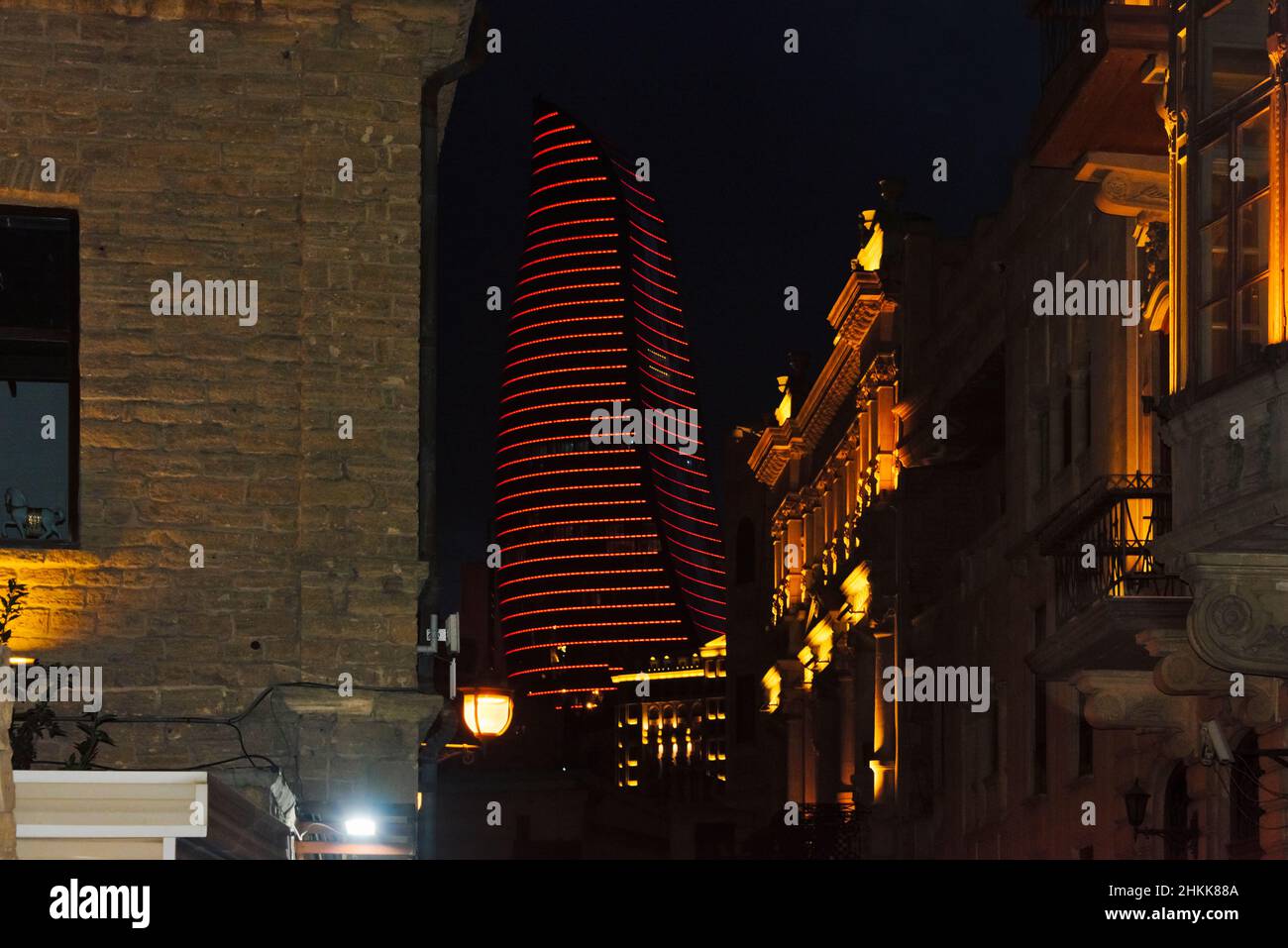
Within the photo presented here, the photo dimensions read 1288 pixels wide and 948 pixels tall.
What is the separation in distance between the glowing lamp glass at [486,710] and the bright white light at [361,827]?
19.6ft

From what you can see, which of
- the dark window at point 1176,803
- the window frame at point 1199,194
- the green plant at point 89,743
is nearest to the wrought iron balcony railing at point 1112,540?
the dark window at point 1176,803

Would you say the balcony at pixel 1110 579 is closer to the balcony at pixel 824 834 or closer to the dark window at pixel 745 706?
the balcony at pixel 824 834

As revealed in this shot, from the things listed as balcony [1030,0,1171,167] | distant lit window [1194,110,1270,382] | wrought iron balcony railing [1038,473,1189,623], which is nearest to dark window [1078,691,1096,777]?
wrought iron balcony railing [1038,473,1189,623]

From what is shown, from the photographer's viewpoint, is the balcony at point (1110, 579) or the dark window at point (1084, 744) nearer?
the balcony at point (1110, 579)

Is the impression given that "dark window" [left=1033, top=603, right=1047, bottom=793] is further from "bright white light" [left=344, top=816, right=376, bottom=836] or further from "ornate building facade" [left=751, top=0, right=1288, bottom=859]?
"bright white light" [left=344, top=816, right=376, bottom=836]

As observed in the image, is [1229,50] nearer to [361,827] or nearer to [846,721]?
[361,827]

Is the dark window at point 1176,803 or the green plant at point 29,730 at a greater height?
the green plant at point 29,730

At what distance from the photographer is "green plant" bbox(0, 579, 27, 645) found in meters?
18.0

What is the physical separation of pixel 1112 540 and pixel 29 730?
38.7 ft

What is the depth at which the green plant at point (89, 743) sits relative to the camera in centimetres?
1658
